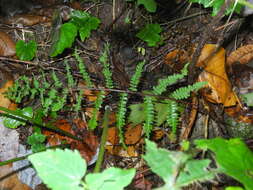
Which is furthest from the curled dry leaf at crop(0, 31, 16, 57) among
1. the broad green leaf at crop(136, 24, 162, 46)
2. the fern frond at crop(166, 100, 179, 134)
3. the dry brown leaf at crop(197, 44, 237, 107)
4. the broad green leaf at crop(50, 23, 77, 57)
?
the dry brown leaf at crop(197, 44, 237, 107)

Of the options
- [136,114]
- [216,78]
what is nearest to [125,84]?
[136,114]

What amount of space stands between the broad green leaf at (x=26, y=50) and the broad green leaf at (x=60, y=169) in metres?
1.73

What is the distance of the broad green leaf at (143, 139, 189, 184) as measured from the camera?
1122 mm

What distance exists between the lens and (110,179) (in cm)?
105

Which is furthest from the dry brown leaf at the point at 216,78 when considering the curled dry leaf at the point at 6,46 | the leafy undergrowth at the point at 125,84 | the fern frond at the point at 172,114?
the curled dry leaf at the point at 6,46

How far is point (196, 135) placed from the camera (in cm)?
248

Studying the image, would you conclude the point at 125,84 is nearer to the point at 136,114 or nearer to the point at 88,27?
the point at 136,114

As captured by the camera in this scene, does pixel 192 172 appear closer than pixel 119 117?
Yes

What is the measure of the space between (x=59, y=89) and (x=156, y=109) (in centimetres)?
83

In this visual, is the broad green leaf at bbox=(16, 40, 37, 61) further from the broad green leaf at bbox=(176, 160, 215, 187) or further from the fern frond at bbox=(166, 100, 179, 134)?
the broad green leaf at bbox=(176, 160, 215, 187)

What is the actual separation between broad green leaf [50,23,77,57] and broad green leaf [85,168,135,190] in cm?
163

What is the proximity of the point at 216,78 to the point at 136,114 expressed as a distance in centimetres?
72

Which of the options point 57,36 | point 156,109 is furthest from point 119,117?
point 57,36

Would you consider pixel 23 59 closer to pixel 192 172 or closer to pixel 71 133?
pixel 71 133
